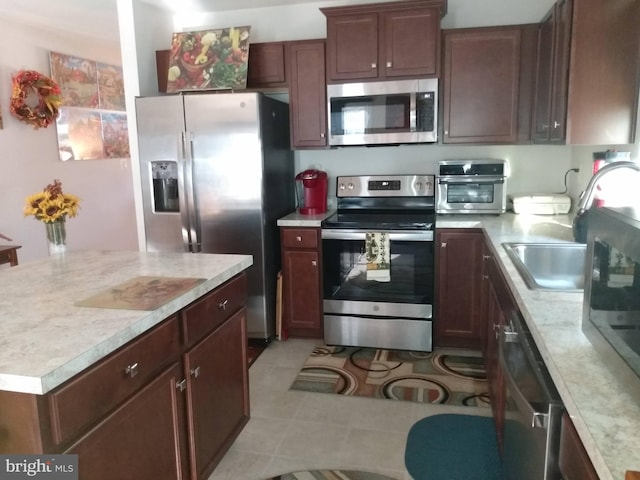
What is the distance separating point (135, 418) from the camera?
57.5 inches

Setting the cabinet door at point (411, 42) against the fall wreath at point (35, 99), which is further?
the fall wreath at point (35, 99)

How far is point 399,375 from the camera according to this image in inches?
120

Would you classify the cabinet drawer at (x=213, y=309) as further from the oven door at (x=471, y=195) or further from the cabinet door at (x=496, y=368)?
the oven door at (x=471, y=195)

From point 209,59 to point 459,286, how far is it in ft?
7.80

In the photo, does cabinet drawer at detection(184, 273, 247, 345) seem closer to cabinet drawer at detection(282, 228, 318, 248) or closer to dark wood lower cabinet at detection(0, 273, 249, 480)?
dark wood lower cabinet at detection(0, 273, 249, 480)

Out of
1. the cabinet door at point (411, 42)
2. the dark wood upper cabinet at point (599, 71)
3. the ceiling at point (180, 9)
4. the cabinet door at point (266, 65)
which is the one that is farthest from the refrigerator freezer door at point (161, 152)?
the dark wood upper cabinet at point (599, 71)

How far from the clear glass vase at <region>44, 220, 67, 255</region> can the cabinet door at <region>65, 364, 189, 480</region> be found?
1065 millimetres

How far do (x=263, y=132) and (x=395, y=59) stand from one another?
3.28 ft

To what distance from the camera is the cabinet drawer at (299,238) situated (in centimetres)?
342

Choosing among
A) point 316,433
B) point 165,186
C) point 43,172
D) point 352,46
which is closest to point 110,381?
point 316,433

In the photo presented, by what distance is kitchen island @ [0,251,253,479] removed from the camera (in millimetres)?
1155

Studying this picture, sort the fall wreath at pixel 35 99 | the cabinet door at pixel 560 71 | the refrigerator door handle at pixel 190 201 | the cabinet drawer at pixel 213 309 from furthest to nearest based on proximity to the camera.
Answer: the fall wreath at pixel 35 99 < the refrigerator door handle at pixel 190 201 < the cabinet door at pixel 560 71 < the cabinet drawer at pixel 213 309

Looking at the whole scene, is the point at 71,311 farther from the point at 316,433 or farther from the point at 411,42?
the point at 411,42

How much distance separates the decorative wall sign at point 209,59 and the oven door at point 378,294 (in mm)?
1308
